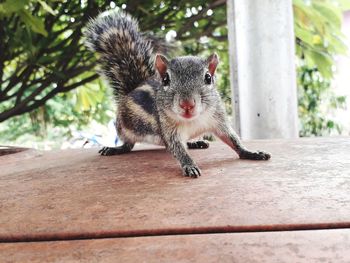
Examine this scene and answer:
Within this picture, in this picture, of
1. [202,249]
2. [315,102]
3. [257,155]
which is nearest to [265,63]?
[257,155]

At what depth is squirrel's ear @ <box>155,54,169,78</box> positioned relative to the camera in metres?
1.12

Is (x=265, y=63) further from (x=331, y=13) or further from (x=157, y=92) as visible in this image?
(x=157, y=92)

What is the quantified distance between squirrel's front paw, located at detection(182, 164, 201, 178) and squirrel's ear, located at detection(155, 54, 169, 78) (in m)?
0.30

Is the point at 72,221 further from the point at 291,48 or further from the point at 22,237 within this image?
the point at 291,48

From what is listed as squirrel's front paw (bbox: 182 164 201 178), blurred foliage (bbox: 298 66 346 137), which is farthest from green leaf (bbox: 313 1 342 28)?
blurred foliage (bbox: 298 66 346 137)

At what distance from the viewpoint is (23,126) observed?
4.05 m

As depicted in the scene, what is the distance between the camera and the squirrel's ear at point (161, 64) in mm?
1118

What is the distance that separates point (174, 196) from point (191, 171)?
7.3 inches

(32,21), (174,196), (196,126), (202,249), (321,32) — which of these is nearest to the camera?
(202,249)

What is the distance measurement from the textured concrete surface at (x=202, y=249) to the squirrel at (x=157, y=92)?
0.37m

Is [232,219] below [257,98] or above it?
below

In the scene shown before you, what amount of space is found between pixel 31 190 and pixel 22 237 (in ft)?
0.84

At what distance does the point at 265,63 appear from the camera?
136 cm

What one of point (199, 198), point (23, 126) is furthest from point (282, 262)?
point (23, 126)
